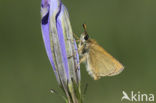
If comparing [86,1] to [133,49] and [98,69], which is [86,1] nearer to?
[133,49]

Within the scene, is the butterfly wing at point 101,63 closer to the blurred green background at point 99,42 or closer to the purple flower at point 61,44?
the purple flower at point 61,44

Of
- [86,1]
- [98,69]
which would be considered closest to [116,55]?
[86,1]

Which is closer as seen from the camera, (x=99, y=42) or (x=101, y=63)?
(x=101, y=63)

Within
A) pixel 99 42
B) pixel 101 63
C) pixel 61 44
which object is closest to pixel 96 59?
pixel 101 63

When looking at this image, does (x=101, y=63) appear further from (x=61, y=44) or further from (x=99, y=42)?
(x=99, y=42)

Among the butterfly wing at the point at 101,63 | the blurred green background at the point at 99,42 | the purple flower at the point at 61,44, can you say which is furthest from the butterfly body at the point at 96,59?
the blurred green background at the point at 99,42

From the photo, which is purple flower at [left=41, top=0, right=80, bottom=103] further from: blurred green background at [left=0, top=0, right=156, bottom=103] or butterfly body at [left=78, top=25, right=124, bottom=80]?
blurred green background at [left=0, top=0, right=156, bottom=103]
